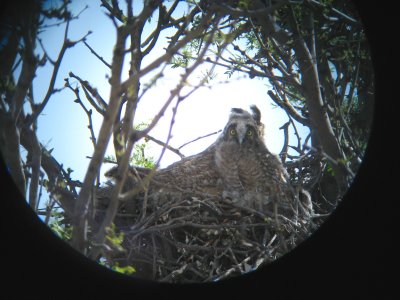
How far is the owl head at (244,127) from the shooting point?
2771mm

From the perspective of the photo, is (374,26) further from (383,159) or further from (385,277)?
(385,277)

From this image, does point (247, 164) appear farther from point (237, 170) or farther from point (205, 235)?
point (205, 235)

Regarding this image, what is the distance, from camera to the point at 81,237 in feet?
3.73

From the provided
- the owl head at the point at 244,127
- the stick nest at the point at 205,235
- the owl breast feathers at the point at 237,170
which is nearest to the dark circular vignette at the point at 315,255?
the stick nest at the point at 205,235

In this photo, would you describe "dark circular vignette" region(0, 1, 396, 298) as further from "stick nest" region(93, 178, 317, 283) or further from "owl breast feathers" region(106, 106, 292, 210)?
"owl breast feathers" region(106, 106, 292, 210)

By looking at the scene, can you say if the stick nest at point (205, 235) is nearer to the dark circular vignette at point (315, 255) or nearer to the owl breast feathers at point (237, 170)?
the owl breast feathers at point (237, 170)

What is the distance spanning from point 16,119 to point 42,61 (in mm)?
208

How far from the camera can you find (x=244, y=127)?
2762mm

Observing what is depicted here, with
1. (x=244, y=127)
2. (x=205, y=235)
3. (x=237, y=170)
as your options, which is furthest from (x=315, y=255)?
(x=244, y=127)

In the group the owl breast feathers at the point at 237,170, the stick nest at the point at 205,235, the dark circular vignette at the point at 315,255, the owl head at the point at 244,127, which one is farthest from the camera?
the owl head at the point at 244,127

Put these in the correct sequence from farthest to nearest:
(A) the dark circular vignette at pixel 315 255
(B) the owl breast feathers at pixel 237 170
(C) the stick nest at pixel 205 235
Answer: (B) the owl breast feathers at pixel 237 170 → (C) the stick nest at pixel 205 235 → (A) the dark circular vignette at pixel 315 255

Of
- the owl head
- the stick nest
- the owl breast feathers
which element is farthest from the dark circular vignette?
the owl head

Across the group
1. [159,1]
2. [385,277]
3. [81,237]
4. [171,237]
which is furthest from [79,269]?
[159,1]

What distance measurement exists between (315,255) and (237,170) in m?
1.51
